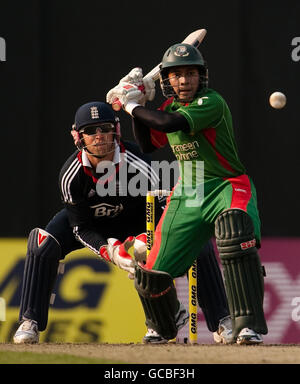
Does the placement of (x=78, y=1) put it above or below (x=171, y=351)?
above

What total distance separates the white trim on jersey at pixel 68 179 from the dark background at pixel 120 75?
220 cm

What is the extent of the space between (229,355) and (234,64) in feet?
12.7

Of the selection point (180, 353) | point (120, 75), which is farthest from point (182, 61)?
point (120, 75)

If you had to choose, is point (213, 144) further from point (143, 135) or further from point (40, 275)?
point (40, 275)

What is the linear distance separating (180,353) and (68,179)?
1.50m

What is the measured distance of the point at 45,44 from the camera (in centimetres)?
841

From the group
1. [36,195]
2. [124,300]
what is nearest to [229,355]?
[124,300]

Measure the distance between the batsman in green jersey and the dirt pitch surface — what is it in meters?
0.23

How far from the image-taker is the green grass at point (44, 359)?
469 cm

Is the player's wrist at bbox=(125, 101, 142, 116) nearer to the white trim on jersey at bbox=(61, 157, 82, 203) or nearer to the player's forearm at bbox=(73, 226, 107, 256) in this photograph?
the white trim on jersey at bbox=(61, 157, 82, 203)

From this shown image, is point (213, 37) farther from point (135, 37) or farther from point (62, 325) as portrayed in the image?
point (62, 325)

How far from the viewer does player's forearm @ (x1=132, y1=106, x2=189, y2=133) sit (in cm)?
528

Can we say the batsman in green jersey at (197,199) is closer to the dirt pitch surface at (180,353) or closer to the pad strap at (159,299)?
the pad strap at (159,299)

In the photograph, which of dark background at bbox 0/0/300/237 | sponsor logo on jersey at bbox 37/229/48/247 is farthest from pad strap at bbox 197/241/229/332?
dark background at bbox 0/0/300/237
